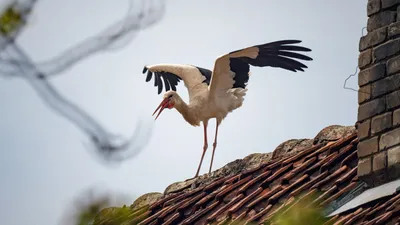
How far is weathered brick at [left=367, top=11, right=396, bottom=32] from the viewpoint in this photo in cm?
610

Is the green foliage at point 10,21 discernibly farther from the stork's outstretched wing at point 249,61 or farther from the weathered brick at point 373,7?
the stork's outstretched wing at point 249,61

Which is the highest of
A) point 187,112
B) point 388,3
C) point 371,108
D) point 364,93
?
point 187,112

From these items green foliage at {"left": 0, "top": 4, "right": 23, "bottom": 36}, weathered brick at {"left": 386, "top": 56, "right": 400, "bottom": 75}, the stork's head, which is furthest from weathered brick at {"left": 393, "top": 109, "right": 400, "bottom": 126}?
the stork's head

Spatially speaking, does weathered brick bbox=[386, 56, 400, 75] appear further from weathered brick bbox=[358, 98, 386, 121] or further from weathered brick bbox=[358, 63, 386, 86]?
weathered brick bbox=[358, 98, 386, 121]

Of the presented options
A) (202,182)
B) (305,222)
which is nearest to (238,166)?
(202,182)

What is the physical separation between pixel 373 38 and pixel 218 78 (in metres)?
5.48

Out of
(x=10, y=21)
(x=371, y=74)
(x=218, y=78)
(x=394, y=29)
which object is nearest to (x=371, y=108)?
(x=371, y=74)

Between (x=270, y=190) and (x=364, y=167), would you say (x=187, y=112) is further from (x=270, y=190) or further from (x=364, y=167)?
(x=364, y=167)

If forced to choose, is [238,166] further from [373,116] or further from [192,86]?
[192,86]

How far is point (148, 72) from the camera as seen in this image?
13102mm

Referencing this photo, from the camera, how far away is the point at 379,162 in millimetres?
5785

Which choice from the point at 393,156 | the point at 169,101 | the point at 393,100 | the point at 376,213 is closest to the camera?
the point at 376,213

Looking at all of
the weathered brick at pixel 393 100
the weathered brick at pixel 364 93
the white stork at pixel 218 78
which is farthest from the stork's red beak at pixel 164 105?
the weathered brick at pixel 393 100

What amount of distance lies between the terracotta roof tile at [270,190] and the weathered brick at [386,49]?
715mm
